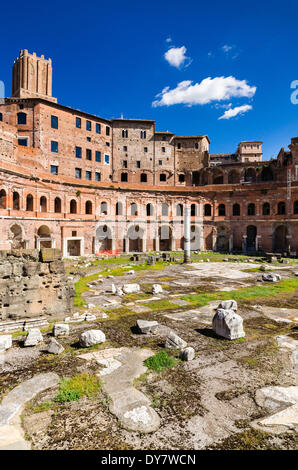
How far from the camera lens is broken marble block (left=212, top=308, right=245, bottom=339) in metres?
7.03

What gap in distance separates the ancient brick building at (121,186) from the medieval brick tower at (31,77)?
0.14 meters

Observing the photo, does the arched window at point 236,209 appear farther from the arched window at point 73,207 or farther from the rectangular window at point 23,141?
the rectangular window at point 23,141

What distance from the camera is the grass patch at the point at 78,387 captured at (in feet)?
14.7

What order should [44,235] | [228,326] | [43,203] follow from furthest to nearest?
[43,203] < [44,235] < [228,326]

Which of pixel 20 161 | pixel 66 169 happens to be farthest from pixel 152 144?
pixel 20 161

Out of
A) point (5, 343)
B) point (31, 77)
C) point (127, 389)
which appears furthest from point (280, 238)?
point (31, 77)

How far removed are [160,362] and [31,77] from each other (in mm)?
41179

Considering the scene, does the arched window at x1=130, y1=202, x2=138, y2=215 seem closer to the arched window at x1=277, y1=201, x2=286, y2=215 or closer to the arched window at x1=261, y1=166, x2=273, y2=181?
the arched window at x1=277, y1=201, x2=286, y2=215

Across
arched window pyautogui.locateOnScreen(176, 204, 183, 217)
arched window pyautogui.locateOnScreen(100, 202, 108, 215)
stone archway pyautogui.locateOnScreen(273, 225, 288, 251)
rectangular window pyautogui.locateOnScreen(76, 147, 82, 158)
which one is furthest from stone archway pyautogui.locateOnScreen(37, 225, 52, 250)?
stone archway pyautogui.locateOnScreen(273, 225, 288, 251)

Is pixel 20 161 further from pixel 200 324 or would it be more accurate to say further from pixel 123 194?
pixel 200 324

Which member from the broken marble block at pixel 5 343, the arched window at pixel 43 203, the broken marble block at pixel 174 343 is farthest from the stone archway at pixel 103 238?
the broken marble block at pixel 174 343

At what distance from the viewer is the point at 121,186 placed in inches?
1320

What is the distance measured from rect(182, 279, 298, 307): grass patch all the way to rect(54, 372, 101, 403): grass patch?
6.20 meters

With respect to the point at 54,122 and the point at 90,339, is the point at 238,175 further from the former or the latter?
the point at 90,339
